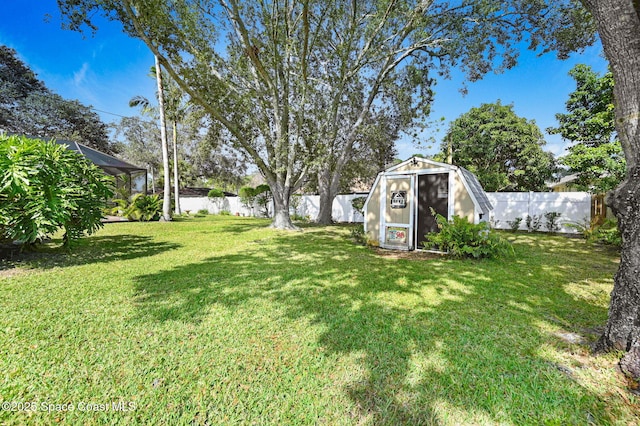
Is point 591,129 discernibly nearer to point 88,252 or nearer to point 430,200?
point 430,200

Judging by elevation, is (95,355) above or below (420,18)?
below

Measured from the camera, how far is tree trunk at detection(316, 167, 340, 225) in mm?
13392

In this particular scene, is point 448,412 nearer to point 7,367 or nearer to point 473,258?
point 7,367

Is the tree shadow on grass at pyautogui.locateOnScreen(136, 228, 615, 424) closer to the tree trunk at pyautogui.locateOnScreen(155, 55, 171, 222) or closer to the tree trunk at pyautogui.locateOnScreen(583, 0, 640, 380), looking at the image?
the tree trunk at pyautogui.locateOnScreen(583, 0, 640, 380)

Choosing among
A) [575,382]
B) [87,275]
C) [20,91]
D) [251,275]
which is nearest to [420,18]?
[251,275]

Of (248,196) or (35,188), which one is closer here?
(35,188)

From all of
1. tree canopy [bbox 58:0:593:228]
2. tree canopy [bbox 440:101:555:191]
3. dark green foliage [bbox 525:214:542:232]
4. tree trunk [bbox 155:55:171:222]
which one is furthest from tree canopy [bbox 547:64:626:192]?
tree trunk [bbox 155:55:171:222]

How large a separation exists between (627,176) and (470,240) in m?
3.80

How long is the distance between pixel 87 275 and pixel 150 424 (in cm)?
395

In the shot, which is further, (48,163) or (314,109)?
(314,109)

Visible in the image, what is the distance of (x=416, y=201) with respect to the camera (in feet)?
22.2

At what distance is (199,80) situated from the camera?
31.0 feet

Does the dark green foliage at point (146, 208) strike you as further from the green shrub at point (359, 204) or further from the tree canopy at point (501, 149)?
the tree canopy at point (501, 149)

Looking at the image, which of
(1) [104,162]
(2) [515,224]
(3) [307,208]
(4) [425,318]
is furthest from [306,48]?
(1) [104,162]
